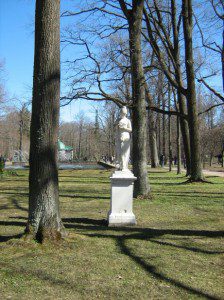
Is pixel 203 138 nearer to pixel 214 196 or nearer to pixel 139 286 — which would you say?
pixel 214 196

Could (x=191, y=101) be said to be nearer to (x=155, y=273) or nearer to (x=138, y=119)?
(x=138, y=119)

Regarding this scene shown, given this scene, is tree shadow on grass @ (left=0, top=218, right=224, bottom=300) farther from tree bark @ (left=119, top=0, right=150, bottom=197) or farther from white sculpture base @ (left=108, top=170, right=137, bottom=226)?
tree bark @ (left=119, top=0, right=150, bottom=197)

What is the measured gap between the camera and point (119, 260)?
18.9ft

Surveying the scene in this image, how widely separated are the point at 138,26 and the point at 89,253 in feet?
31.9

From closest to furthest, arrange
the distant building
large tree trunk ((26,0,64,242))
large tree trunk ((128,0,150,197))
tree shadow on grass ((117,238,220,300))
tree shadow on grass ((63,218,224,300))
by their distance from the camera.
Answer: tree shadow on grass ((117,238,220,300)), tree shadow on grass ((63,218,224,300)), large tree trunk ((26,0,64,242)), large tree trunk ((128,0,150,197)), the distant building

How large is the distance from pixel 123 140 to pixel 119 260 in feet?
12.4

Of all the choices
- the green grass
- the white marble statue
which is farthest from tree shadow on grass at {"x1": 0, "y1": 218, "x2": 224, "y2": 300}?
the white marble statue

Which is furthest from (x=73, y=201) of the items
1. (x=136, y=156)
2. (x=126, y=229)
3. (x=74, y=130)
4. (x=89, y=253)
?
(x=74, y=130)

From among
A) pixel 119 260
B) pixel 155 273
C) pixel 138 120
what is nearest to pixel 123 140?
pixel 119 260

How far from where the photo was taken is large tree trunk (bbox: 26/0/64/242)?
250 inches

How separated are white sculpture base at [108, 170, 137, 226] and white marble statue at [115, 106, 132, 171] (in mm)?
384

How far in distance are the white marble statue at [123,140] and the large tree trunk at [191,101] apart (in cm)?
1050

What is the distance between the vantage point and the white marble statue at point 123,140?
29.1ft

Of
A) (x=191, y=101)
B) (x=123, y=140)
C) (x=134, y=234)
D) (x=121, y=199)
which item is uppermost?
(x=191, y=101)
